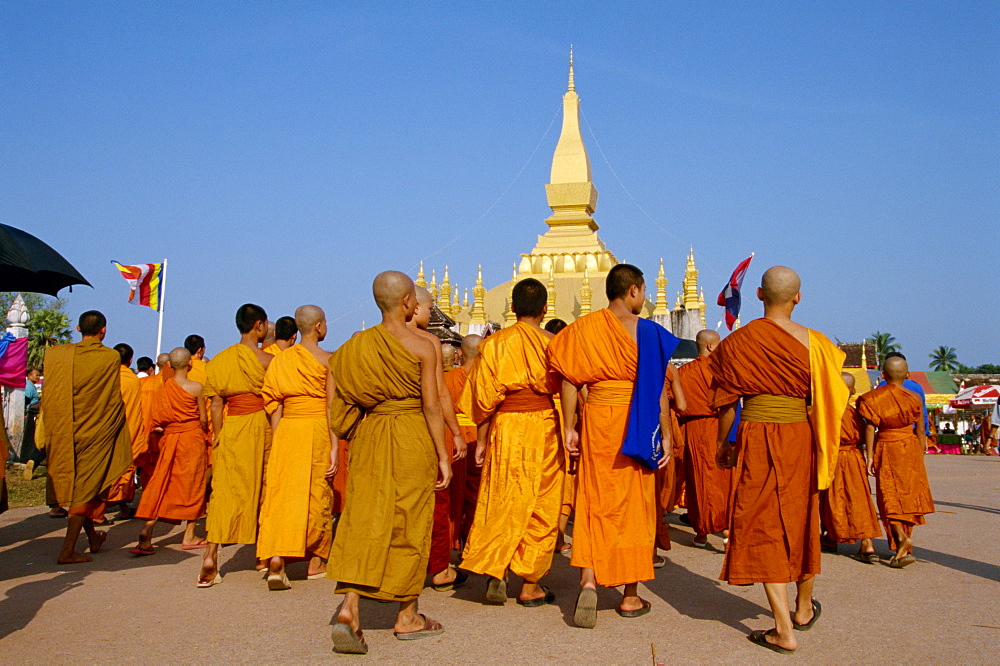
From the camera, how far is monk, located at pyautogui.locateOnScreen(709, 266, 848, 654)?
4.70 m

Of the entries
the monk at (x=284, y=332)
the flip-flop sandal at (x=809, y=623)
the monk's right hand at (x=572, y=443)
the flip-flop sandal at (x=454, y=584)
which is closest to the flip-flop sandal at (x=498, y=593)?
the flip-flop sandal at (x=454, y=584)

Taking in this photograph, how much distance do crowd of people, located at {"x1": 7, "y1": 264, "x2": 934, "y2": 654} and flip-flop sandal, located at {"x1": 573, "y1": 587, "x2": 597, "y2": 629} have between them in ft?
0.04

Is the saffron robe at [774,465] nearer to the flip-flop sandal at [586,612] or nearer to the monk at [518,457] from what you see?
the flip-flop sandal at [586,612]

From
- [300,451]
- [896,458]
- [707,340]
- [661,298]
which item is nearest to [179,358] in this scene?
[300,451]

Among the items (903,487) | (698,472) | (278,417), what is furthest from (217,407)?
(903,487)

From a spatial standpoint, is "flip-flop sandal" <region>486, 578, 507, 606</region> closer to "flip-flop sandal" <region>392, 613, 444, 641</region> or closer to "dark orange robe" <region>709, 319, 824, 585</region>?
"flip-flop sandal" <region>392, 613, 444, 641</region>

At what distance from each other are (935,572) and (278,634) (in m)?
5.03

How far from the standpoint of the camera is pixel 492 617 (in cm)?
527

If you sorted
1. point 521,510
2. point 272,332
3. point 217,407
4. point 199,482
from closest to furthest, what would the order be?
point 521,510, point 217,407, point 199,482, point 272,332

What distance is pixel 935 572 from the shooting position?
21.8 ft

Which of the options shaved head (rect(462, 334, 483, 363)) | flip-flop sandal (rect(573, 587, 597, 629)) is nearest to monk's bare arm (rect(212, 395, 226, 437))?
shaved head (rect(462, 334, 483, 363))

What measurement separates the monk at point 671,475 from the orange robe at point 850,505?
1362 millimetres

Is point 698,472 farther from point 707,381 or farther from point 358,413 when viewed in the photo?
point 358,413

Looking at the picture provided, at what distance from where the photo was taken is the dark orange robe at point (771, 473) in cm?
470
